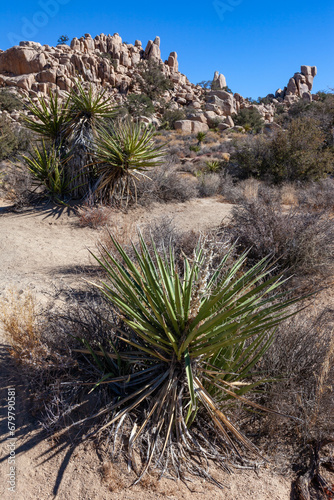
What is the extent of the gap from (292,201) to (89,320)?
8.54m

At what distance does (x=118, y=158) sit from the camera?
788 cm

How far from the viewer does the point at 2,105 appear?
27.4 meters

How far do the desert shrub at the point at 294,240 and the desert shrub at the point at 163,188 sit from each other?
4.03 meters

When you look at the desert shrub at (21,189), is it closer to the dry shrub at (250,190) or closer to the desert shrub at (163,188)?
the desert shrub at (163,188)

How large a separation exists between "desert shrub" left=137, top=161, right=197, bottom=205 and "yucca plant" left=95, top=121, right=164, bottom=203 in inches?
28.5

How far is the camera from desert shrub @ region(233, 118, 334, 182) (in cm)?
1196

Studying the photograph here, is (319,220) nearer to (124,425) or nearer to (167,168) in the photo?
(124,425)

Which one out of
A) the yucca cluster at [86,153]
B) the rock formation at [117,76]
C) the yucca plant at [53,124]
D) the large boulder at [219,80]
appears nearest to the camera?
the yucca cluster at [86,153]

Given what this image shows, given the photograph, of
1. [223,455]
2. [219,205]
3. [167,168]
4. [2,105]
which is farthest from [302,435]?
[2,105]

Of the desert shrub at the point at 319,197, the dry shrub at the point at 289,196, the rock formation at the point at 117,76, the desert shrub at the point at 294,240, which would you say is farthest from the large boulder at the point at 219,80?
the desert shrub at the point at 294,240

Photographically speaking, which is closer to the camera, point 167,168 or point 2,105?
point 167,168

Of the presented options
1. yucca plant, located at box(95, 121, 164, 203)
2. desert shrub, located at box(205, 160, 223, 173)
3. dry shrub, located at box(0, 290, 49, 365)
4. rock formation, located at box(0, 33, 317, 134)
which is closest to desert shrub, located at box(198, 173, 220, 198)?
desert shrub, located at box(205, 160, 223, 173)

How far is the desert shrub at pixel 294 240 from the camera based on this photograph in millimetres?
5195

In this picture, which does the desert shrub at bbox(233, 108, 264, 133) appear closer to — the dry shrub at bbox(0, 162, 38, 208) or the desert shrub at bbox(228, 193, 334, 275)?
the dry shrub at bbox(0, 162, 38, 208)
